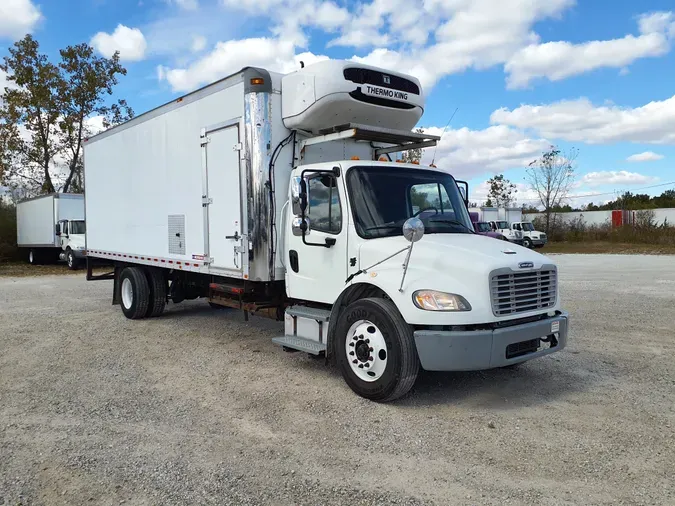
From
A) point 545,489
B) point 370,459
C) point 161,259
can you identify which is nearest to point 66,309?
point 161,259

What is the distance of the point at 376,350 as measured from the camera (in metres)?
5.32

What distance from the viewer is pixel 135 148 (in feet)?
31.7

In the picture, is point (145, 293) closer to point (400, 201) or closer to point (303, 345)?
point (303, 345)

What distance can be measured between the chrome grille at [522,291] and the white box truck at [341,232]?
18mm

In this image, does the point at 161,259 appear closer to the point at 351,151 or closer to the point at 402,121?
the point at 351,151

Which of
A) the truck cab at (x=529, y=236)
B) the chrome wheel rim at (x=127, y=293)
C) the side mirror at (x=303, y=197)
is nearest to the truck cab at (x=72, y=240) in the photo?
the chrome wheel rim at (x=127, y=293)

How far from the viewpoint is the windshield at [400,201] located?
19.2 feet

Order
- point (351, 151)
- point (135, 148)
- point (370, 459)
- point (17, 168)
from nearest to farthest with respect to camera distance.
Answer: point (370, 459)
point (351, 151)
point (135, 148)
point (17, 168)

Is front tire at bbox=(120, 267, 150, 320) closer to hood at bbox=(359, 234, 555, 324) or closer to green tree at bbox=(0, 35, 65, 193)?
hood at bbox=(359, 234, 555, 324)

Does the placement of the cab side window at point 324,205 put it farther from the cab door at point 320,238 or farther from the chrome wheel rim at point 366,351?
the chrome wheel rim at point 366,351

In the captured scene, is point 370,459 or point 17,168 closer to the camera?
point 370,459

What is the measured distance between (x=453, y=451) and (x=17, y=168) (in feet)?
105

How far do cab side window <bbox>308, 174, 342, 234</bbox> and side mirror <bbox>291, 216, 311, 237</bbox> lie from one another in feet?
0.44

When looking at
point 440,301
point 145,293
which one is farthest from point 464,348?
point 145,293
